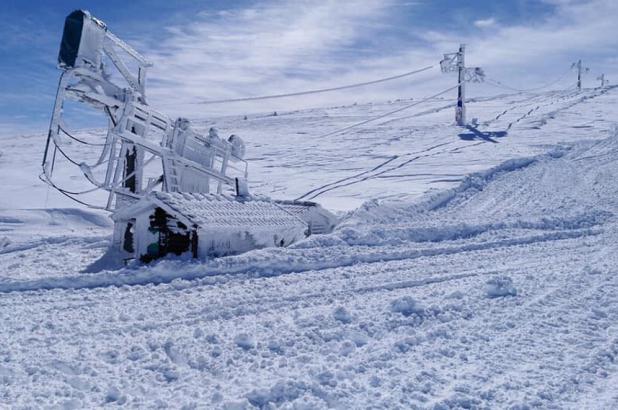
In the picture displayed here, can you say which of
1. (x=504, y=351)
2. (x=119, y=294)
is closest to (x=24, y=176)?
(x=119, y=294)

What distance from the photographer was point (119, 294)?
1031 centimetres

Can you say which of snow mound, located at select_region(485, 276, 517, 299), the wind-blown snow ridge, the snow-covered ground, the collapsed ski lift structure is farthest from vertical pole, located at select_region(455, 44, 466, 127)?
snow mound, located at select_region(485, 276, 517, 299)

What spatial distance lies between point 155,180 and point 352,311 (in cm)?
962

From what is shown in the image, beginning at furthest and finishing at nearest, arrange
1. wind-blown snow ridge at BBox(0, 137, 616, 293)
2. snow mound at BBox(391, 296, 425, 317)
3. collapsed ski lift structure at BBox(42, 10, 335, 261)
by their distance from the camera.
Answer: collapsed ski lift structure at BBox(42, 10, 335, 261) < wind-blown snow ridge at BBox(0, 137, 616, 293) < snow mound at BBox(391, 296, 425, 317)

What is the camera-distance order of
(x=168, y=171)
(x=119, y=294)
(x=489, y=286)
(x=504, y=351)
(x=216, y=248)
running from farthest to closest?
(x=168, y=171)
(x=216, y=248)
(x=119, y=294)
(x=489, y=286)
(x=504, y=351)

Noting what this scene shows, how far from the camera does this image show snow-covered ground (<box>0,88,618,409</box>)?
6.18 m

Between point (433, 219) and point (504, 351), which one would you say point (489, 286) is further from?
point (433, 219)

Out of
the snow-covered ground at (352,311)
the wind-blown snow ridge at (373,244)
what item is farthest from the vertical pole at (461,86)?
the wind-blown snow ridge at (373,244)

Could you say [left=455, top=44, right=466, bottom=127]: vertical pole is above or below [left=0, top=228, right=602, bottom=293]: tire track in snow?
above

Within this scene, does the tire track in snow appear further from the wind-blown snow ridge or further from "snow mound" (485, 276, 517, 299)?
"snow mound" (485, 276, 517, 299)

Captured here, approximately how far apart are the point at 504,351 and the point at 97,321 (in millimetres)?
5613

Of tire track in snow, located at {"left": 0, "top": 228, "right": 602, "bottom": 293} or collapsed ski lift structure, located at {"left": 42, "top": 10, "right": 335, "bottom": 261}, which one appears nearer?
tire track in snow, located at {"left": 0, "top": 228, "right": 602, "bottom": 293}

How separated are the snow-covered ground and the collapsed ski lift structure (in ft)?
3.76

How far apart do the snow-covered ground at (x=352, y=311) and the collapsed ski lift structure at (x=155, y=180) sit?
3.76 ft
